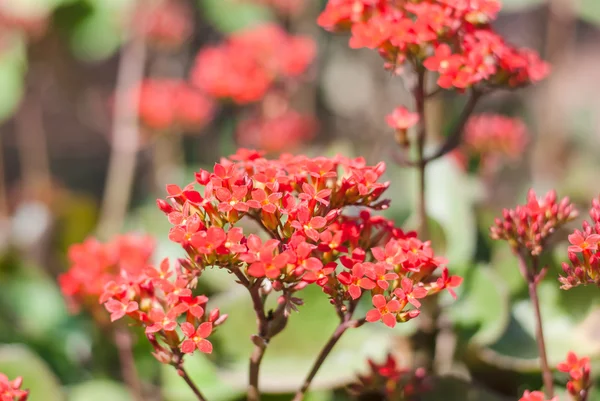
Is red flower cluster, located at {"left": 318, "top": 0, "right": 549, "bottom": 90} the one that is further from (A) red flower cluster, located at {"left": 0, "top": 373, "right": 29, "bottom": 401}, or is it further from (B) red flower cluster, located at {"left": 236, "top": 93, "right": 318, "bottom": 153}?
(B) red flower cluster, located at {"left": 236, "top": 93, "right": 318, "bottom": 153}

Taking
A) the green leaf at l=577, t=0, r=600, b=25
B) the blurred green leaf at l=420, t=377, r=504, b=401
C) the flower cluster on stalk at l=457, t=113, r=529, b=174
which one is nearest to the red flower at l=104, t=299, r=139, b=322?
the blurred green leaf at l=420, t=377, r=504, b=401

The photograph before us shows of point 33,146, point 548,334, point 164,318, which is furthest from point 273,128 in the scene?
point 33,146

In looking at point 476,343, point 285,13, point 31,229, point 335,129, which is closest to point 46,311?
point 31,229

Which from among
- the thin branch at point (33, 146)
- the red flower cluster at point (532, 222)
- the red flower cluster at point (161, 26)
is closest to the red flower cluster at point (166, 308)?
the red flower cluster at point (532, 222)

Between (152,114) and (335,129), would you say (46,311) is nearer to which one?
(152,114)

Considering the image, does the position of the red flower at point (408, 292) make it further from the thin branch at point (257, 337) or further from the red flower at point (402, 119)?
the red flower at point (402, 119)

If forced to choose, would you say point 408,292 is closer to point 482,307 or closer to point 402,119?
point 402,119
